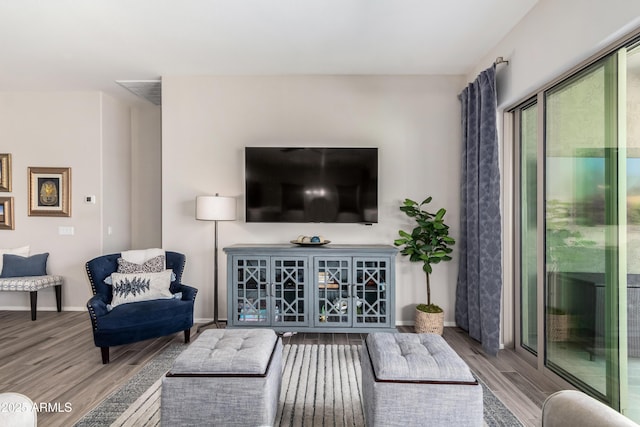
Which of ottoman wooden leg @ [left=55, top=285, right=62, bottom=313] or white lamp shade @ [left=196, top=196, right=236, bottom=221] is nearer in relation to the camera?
white lamp shade @ [left=196, top=196, right=236, bottom=221]

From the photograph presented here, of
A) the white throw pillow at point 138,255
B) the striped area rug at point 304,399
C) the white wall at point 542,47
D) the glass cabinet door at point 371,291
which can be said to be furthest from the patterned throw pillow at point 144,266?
the white wall at point 542,47

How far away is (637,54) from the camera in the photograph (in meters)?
1.91

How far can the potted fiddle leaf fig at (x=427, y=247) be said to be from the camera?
343cm

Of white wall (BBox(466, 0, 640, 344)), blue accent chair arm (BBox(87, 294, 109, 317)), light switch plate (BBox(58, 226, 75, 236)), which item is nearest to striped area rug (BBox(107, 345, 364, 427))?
blue accent chair arm (BBox(87, 294, 109, 317))

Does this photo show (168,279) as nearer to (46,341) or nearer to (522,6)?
(46,341)

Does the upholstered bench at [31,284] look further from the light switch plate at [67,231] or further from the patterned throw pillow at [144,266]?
the patterned throw pillow at [144,266]

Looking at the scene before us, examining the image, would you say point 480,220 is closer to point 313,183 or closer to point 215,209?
point 313,183

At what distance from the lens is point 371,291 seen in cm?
340

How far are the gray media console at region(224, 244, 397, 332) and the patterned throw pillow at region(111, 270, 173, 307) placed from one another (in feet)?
1.97

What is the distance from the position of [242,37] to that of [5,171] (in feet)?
12.0

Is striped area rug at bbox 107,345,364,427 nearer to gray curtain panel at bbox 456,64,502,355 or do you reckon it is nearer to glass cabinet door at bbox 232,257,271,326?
glass cabinet door at bbox 232,257,271,326

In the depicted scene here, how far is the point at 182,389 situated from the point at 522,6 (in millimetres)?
3407

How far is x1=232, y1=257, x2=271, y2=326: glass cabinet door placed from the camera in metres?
3.41

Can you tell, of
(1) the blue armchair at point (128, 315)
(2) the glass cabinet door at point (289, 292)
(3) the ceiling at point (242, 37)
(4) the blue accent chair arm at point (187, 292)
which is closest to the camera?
(3) the ceiling at point (242, 37)
